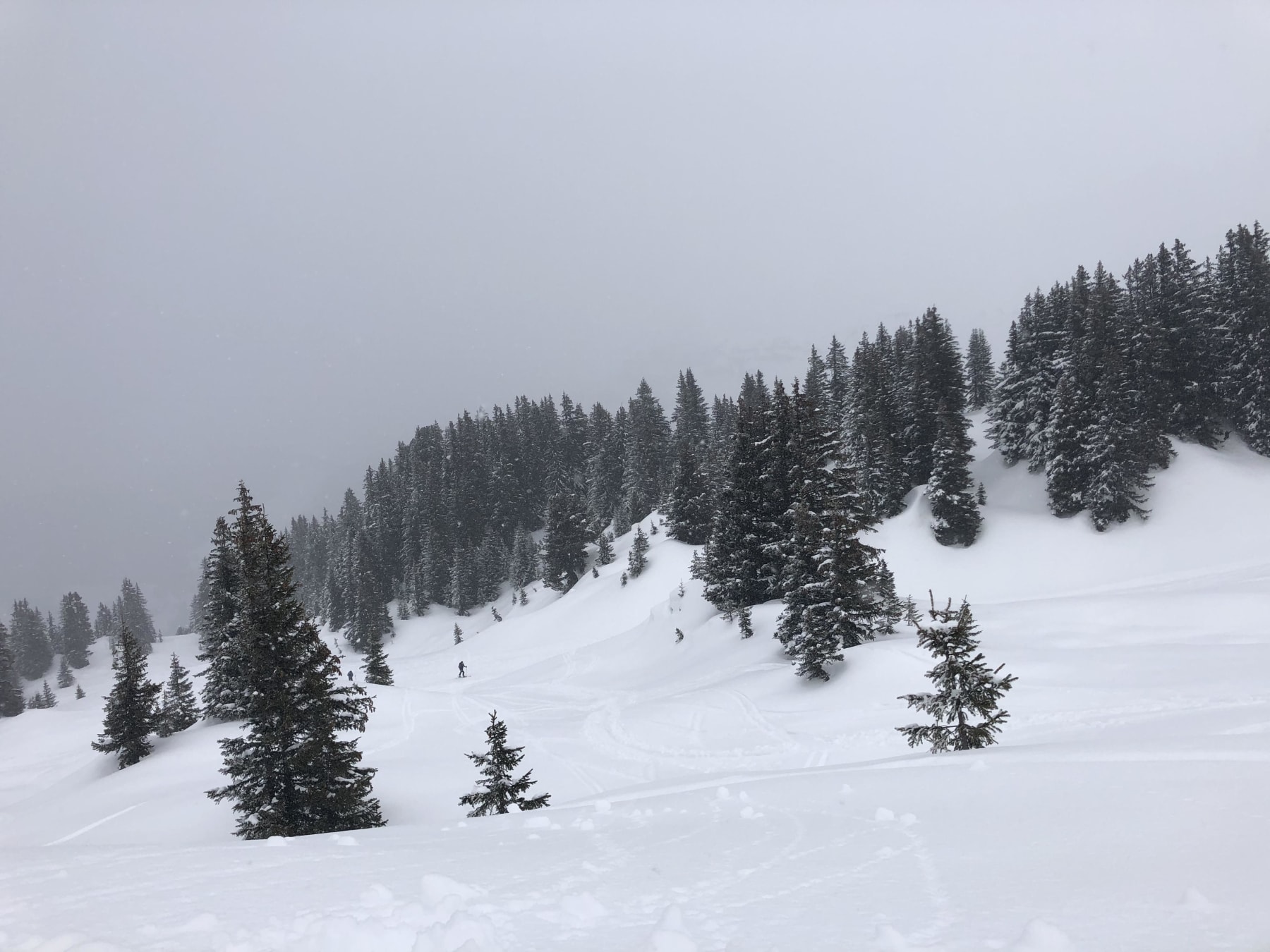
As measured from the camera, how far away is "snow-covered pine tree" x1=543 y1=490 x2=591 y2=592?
228ft

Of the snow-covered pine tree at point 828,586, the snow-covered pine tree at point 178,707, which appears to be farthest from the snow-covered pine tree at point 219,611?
the snow-covered pine tree at point 828,586

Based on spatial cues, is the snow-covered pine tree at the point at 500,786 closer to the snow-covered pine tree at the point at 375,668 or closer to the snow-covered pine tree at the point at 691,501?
the snow-covered pine tree at the point at 375,668

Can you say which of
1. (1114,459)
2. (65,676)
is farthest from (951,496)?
(65,676)

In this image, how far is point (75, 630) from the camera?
10975 cm

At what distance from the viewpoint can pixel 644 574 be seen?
54.5 m

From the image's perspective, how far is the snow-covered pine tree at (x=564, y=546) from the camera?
69.6m

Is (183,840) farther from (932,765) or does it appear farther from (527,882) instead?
(932,765)

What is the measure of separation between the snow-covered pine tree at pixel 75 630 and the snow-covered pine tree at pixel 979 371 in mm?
152752

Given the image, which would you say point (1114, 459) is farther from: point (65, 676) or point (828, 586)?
point (65, 676)

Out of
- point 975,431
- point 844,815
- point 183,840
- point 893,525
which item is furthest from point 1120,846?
point 975,431

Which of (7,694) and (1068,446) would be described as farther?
(7,694)

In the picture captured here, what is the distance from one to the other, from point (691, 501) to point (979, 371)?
55726mm

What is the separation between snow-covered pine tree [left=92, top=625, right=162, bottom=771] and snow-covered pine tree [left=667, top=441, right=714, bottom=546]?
40.4 metres

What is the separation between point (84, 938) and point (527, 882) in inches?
118
